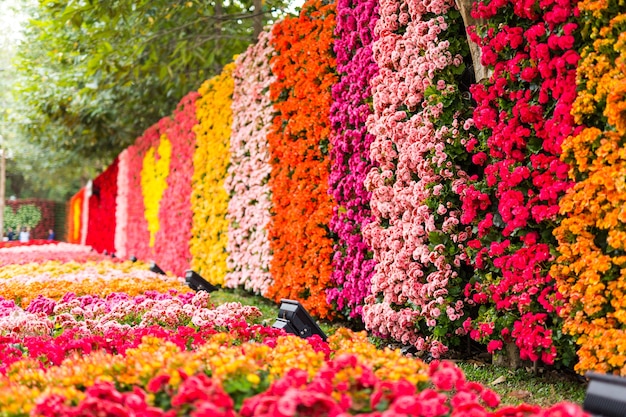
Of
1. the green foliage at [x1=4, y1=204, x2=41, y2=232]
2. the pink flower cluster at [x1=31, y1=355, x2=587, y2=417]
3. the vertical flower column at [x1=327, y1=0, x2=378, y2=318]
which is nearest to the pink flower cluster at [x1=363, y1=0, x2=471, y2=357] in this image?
the vertical flower column at [x1=327, y1=0, x2=378, y2=318]

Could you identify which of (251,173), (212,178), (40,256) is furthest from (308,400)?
(40,256)

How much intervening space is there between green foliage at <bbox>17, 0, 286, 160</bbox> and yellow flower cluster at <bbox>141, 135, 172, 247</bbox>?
1225 mm

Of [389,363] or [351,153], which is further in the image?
[351,153]

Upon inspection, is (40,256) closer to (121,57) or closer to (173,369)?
(121,57)

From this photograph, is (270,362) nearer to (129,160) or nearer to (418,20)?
(418,20)

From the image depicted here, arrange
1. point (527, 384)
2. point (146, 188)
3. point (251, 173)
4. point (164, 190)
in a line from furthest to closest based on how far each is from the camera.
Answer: point (146, 188), point (164, 190), point (251, 173), point (527, 384)

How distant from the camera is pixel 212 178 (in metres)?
11.2

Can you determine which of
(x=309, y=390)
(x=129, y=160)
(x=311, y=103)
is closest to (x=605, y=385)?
(x=309, y=390)

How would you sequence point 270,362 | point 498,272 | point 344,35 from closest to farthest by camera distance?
1. point 270,362
2. point 498,272
3. point 344,35

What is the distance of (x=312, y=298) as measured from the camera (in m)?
7.25

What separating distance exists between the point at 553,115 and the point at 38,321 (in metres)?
3.26

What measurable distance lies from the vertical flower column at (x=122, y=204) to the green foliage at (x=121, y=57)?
721 millimetres

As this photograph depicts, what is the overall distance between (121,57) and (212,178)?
2.61 m

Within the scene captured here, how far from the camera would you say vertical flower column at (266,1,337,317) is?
7211mm
